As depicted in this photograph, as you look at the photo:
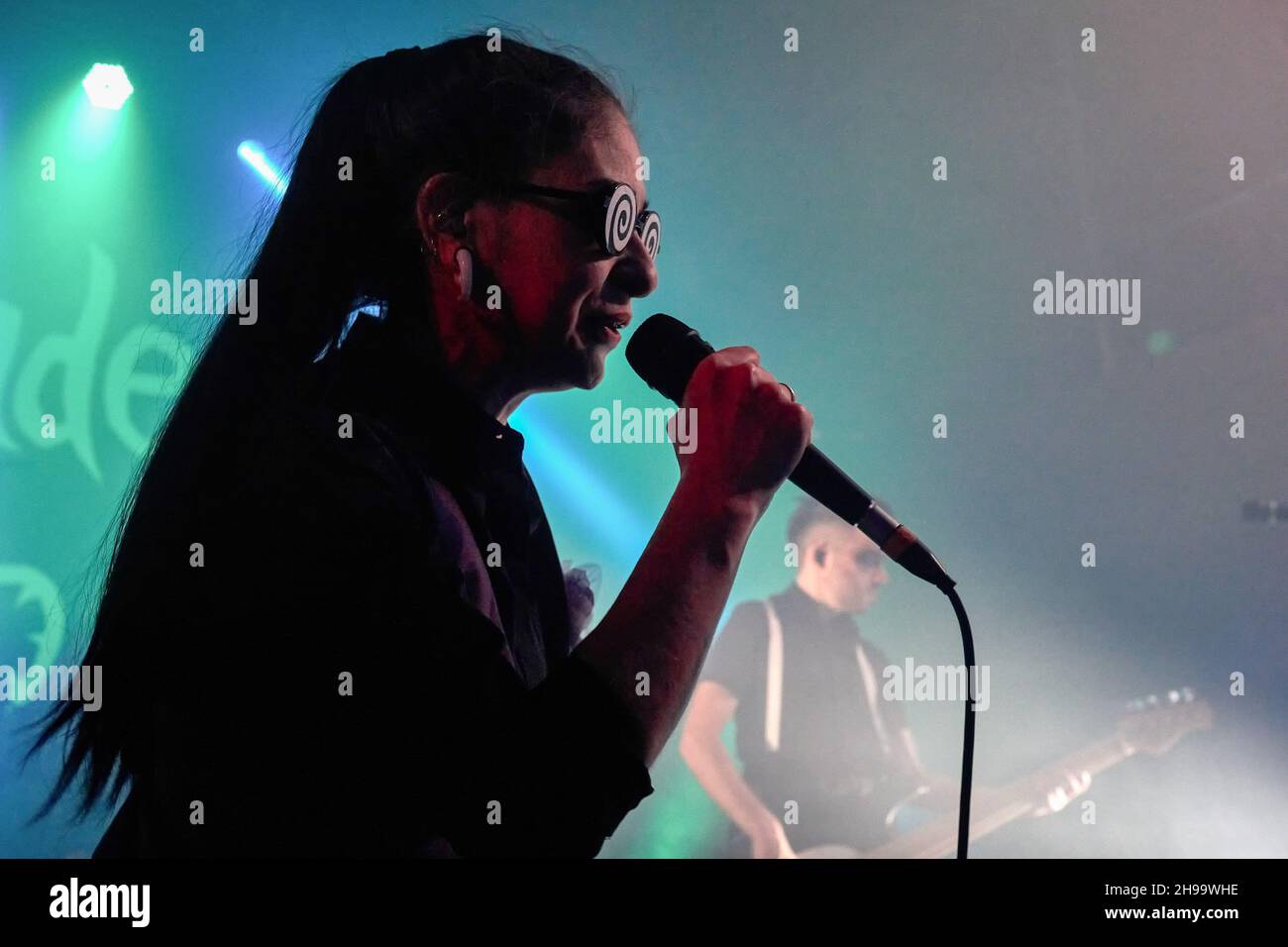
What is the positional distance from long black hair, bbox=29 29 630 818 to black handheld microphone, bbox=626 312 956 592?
0.68 feet

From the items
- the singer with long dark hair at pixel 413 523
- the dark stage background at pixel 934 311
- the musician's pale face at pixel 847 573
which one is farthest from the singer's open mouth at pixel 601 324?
the musician's pale face at pixel 847 573

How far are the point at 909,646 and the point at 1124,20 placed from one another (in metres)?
2.28

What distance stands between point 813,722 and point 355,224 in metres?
2.90

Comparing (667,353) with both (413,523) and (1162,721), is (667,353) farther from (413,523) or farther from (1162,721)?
(1162,721)

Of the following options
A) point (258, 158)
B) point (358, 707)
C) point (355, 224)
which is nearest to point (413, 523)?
point (358, 707)

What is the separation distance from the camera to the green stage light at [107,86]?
2945mm

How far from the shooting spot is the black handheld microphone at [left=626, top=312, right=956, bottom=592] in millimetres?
951

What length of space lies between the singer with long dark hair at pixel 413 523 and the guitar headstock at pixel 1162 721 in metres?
2.68

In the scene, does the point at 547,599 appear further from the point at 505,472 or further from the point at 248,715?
the point at 248,715

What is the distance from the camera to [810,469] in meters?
0.96

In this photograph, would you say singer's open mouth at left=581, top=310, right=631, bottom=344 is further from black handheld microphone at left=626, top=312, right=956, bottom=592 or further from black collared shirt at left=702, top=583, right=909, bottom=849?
black collared shirt at left=702, top=583, right=909, bottom=849

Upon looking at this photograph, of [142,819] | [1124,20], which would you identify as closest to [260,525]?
[142,819]

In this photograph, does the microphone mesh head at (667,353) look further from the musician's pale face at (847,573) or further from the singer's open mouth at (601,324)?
the musician's pale face at (847,573)

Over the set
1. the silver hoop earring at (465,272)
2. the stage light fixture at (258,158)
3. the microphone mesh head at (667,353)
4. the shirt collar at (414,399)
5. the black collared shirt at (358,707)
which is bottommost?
the black collared shirt at (358,707)
